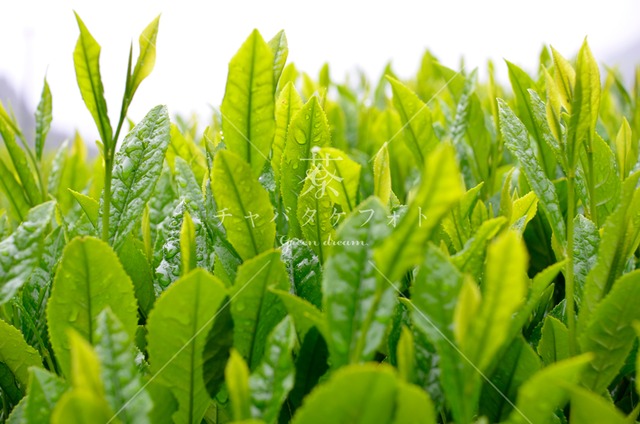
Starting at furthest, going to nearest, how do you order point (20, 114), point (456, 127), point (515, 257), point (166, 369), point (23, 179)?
point (20, 114)
point (456, 127)
point (23, 179)
point (166, 369)
point (515, 257)

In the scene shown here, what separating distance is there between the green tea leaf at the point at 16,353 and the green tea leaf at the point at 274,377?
406 mm

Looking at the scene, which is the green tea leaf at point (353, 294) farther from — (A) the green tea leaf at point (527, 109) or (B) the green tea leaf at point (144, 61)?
(A) the green tea leaf at point (527, 109)

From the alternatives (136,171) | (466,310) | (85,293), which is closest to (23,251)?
(85,293)

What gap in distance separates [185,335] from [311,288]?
23 centimetres

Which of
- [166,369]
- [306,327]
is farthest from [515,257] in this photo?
[166,369]

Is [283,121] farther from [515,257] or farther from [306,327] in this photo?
[515,257]

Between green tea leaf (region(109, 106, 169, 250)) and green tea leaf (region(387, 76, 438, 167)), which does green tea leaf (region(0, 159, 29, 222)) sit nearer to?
green tea leaf (region(109, 106, 169, 250))

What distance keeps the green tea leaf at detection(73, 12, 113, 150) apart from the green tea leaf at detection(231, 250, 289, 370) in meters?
0.33

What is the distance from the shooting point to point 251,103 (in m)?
0.87

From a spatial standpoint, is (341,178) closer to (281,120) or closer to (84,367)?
(281,120)

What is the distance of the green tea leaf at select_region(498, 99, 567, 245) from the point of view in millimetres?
814

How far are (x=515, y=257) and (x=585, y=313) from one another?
0.33m

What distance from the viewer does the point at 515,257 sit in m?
0.50

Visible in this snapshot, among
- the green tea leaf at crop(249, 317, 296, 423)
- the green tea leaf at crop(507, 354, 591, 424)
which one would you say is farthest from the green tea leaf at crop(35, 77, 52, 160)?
the green tea leaf at crop(507, 354, 591, 424)
